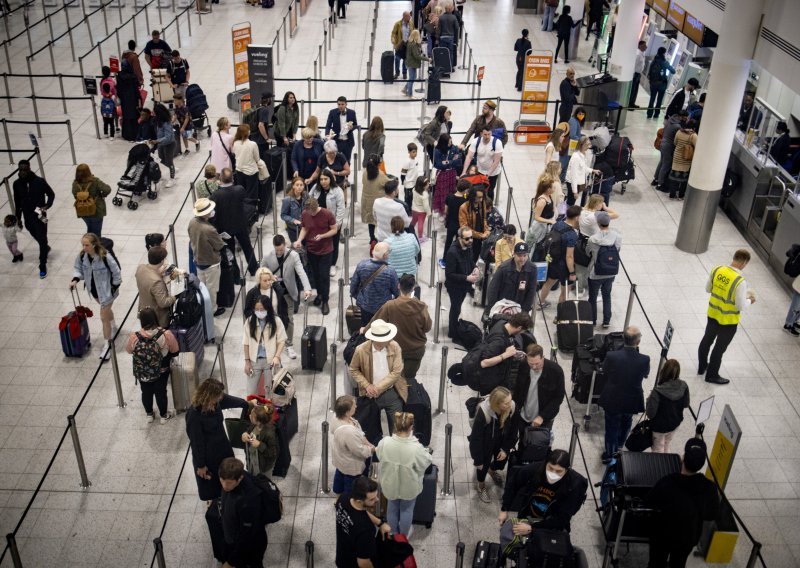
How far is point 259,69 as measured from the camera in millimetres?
19031

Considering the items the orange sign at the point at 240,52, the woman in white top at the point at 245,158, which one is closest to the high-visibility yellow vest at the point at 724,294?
the woman in white top at the point at 245,158

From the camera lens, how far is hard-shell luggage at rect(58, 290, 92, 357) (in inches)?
437

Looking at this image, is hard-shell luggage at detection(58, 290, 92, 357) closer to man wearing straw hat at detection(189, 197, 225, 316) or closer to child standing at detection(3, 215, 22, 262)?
man wearing straw hat at detection(189, 197, 225, 316)

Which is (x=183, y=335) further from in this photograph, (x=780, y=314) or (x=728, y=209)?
(x=728, y=209)

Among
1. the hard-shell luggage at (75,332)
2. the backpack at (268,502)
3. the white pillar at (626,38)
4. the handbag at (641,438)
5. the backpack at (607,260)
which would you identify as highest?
the white pillar at (626,38)

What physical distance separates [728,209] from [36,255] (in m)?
11.8

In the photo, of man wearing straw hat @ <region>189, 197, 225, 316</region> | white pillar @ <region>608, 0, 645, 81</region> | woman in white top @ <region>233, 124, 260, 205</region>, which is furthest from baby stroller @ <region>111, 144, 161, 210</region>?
white pillar @ <region>608, 0, 645, 81</region>

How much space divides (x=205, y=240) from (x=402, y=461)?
492 centimetres

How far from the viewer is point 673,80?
22.5 m

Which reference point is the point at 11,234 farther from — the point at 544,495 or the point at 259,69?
the point at 544,495

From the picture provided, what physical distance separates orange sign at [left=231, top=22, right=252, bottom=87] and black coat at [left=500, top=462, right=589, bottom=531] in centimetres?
1405

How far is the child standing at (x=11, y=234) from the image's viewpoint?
13.1 meters

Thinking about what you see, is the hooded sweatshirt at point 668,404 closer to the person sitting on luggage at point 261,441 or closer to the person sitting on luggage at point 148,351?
the person sitting on luggage at point 261,441

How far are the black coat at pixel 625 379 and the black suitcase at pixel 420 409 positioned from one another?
1.82 m
